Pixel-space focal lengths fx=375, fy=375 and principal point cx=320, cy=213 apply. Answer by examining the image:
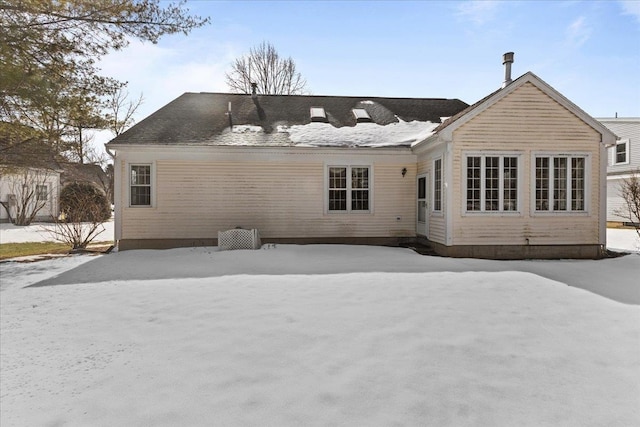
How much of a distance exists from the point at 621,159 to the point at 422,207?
1964cm

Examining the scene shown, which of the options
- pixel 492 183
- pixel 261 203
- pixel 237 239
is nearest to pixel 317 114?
pixel 261 203

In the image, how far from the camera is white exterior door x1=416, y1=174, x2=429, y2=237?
1206 centimetres

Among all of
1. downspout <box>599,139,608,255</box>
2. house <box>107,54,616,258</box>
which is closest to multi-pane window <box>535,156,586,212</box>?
house <box>107,54,616,258</box>

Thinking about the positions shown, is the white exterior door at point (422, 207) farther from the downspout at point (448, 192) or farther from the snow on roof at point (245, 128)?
the snow on roof at point (245, 128)

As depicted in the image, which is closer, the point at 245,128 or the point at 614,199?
the point at 245,128

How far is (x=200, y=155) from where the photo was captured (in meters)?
12.1

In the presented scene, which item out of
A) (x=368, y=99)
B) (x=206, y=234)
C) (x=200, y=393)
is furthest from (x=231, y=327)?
(x=368, y=99)

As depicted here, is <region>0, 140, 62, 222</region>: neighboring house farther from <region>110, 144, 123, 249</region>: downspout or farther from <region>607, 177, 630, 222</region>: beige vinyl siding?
<region>607, 177, 630, 222</region>: beige vinyl siding

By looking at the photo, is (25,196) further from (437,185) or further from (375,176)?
(437,185)

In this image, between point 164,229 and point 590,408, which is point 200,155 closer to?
point 164,229

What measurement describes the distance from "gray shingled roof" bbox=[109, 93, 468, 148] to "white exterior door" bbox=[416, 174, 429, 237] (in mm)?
3302

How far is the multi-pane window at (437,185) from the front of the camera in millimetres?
11234

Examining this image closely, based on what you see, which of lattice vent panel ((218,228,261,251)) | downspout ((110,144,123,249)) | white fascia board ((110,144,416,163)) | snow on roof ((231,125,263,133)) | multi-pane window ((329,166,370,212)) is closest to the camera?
lattice vent panel ((218,228,261,251))

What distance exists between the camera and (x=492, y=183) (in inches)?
424
